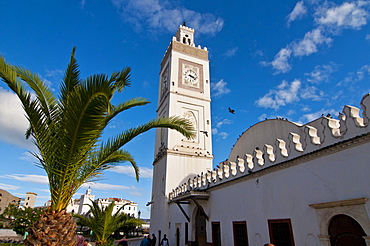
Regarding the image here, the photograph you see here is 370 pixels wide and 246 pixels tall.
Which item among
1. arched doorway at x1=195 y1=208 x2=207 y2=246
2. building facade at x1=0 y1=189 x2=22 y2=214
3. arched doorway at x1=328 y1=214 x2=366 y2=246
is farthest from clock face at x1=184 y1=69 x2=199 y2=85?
building facade at x1=0 y1=189 x2=22 y2=214

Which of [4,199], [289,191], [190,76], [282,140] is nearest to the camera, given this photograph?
[289,191]

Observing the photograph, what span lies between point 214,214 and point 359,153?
6933mm

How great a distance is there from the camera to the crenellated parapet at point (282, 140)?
5.46 meters

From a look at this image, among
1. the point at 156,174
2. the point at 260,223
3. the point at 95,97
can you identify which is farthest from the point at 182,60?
the point at 95,97

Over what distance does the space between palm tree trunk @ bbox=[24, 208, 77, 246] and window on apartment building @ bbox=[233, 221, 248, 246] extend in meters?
5.94

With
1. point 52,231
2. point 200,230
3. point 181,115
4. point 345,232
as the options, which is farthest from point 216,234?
point 181,115

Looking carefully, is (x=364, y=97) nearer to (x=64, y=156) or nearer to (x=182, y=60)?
(x=64, y=156)

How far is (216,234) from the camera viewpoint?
10.3m

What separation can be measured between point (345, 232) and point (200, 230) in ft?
30.2

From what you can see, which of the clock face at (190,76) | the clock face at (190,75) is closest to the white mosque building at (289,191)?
the clock face at (190,75)

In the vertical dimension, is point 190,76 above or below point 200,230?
above

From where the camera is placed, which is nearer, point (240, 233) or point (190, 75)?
point (240, 233)

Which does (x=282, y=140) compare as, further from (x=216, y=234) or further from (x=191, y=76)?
(x=191, y=76)

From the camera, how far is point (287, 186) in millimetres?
6848
